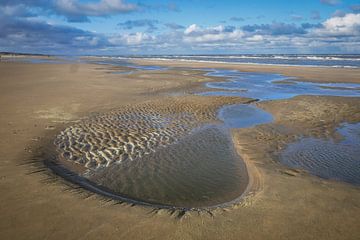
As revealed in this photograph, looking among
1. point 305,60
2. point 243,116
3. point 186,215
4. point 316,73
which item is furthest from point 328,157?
point 305,60

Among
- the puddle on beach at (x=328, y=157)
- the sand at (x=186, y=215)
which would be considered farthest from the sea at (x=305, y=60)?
the sand at (x=186, y=215)

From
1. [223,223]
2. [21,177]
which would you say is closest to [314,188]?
[223,223]

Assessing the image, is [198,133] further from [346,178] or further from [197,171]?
[346,178]

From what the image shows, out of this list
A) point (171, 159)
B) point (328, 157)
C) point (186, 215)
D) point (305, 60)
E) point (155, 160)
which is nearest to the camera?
point (186, 215)

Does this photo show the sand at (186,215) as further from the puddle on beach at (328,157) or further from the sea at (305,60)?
the sea at (305,60)

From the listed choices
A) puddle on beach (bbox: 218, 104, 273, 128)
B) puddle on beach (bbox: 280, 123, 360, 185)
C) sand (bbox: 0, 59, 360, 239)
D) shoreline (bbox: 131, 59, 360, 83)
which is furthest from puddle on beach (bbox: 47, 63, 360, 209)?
shoreline (bbox: 131, 59, 360, 83)

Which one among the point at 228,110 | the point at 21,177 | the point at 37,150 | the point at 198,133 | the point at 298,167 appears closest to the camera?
the point at 21,177

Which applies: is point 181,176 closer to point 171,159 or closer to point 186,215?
point 171,159

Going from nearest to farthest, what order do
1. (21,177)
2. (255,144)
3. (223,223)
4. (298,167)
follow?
(223,223), (21,177), (298,167), (255,144)

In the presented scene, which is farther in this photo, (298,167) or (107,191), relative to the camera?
(298,167)
